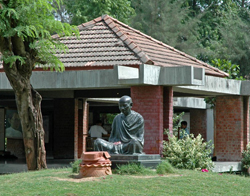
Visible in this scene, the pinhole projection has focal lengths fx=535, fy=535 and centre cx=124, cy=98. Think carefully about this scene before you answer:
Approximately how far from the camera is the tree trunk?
13820 millimetres

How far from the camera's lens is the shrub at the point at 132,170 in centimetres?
1145

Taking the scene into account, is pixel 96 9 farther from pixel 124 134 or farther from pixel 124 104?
pixel 124 134

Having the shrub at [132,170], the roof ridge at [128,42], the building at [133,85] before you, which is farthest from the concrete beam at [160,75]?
the shrub at [132,170]

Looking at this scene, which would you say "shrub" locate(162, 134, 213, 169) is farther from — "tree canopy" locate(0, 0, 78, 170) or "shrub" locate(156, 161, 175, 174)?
"tree canopy" locate(0, 0, 78, 170)

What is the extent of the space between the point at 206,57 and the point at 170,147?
19241 mm

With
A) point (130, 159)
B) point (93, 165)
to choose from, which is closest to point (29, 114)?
point (130, 159)

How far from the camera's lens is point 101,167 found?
10992mm

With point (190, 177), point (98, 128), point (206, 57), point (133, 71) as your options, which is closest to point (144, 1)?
point (206, 57)

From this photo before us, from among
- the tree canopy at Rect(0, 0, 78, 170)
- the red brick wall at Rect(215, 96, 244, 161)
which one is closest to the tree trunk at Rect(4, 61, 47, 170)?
the tree canopy at Rect(0, 0, 78, 170)

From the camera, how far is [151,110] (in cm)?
1491

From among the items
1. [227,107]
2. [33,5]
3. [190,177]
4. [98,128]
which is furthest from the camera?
[98,128]

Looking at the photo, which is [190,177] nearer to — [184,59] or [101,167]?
[101,167]

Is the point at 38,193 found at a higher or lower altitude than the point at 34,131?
lower

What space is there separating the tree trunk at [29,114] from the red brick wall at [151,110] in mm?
2795
